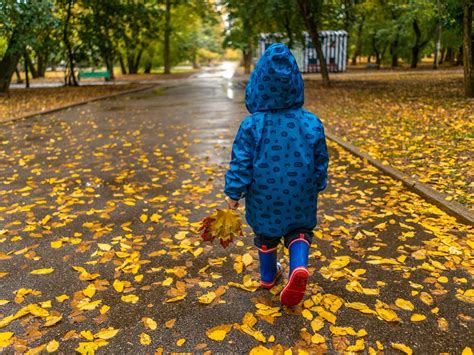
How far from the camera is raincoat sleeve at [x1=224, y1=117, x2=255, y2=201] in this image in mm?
2758

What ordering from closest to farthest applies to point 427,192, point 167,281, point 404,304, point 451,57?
1. point 404,304
2. point 167,281
3. point 427,192
4. point 451,57

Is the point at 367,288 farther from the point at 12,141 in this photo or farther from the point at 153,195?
the point at 12,141

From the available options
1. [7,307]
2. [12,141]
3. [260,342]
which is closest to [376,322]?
[260,342]

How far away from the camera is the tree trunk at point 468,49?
12.4m

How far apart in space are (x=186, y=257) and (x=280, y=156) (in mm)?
1659

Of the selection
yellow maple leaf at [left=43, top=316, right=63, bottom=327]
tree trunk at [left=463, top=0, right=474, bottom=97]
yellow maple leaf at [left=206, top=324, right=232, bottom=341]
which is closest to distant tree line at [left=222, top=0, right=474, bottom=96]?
tree trunk at [left=463, top=0, right=474, bottom=97]

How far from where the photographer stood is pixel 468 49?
A: 1245cm

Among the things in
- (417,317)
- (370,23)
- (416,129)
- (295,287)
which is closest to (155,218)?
(295,287)

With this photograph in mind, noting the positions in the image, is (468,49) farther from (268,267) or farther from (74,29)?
(74,29)

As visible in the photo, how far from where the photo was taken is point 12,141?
31.9ft

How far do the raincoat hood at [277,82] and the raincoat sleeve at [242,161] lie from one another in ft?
0.62

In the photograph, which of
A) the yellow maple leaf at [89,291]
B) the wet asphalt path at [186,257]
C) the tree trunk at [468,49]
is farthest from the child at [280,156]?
the tree trunk at [468,49]

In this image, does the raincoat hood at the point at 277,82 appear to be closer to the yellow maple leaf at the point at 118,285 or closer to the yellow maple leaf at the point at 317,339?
the yellow maple leaf at the point at 317,339

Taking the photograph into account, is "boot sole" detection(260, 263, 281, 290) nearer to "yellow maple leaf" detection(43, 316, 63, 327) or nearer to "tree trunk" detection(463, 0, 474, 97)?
"yellow maple leaf" detection(43, 316, 63, 327)
